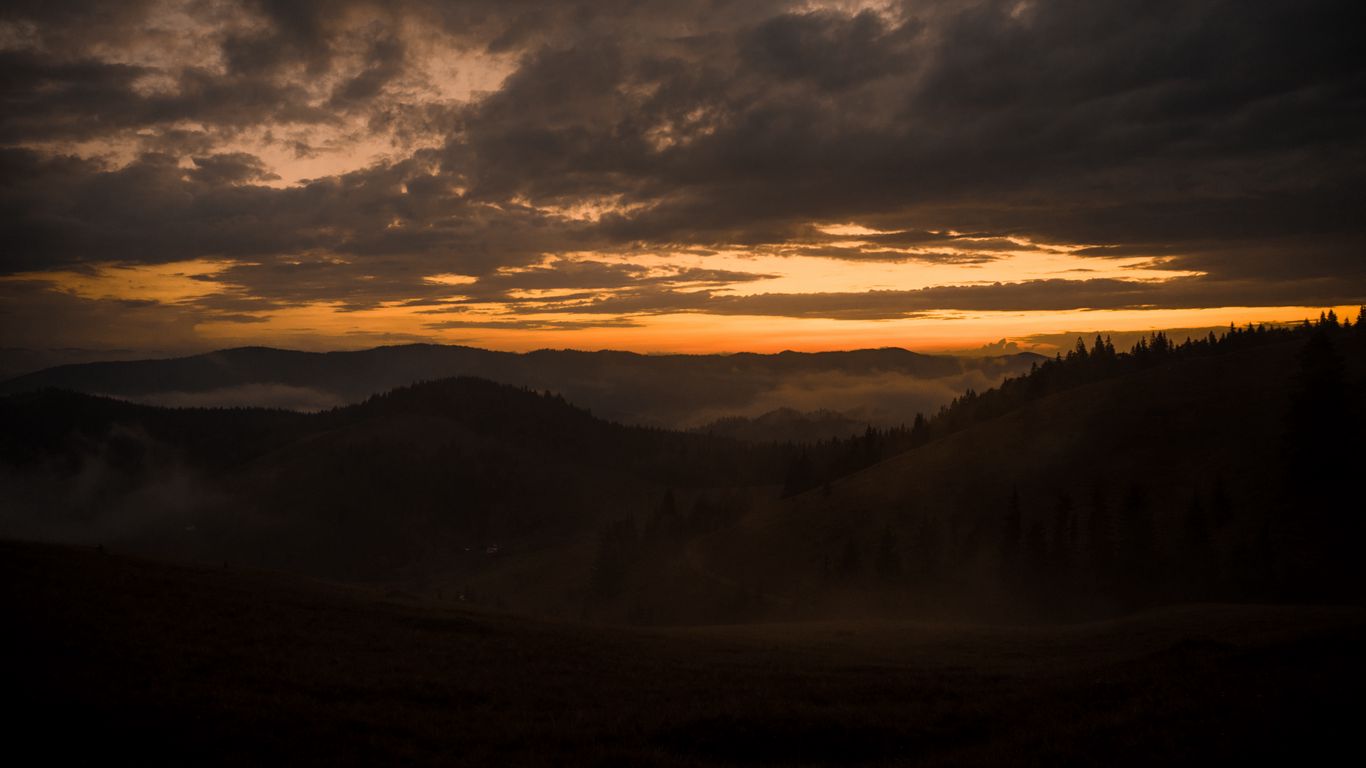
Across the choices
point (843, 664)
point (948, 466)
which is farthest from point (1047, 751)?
point (948, 466)

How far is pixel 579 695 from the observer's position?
960 inches

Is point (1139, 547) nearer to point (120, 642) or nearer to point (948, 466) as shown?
point (948, 466)

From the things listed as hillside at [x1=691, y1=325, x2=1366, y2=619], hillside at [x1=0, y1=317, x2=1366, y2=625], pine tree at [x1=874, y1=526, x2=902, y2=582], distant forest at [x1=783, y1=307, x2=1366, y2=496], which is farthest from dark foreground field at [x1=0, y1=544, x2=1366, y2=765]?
distant forest at [x1=783, y1=307, x2=1366, y2=496]

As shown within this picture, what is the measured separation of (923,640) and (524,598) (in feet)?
A: 419

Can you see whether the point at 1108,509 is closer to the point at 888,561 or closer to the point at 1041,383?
the point at 888,561

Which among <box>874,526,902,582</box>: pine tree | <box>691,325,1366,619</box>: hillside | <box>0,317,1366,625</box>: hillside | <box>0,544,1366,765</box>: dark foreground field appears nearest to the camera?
<box>0,544,1366,765</box>: dark foreground field

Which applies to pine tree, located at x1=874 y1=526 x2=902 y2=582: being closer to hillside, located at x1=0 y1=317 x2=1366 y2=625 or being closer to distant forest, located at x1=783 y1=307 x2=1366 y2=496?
hillside, located at x1=0 y1=317 x2=1366 y2=625

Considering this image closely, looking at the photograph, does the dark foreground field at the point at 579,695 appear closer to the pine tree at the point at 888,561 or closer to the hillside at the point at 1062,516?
the hillside at the point at 1062,516

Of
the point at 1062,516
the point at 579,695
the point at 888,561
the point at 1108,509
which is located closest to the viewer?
the point at 579,695

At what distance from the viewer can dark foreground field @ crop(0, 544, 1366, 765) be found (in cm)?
1525

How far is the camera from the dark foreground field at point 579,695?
15250 millimetres

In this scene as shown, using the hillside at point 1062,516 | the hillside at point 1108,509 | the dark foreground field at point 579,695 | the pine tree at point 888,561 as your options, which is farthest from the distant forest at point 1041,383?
the dark foreground field at point 579,695

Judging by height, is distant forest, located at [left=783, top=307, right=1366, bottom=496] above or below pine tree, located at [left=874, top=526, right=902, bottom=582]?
above

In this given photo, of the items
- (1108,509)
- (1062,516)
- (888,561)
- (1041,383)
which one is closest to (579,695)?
(888,561)
